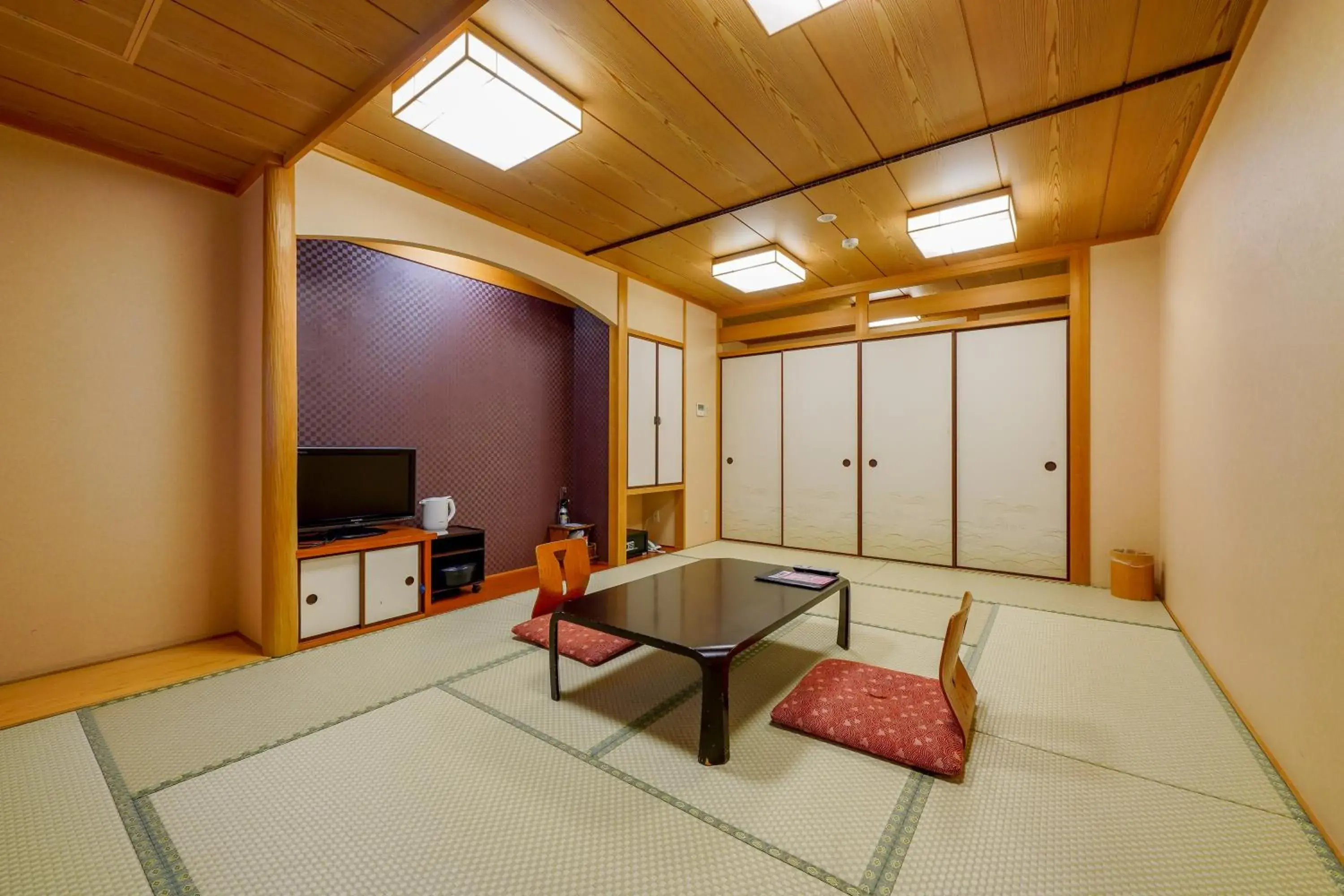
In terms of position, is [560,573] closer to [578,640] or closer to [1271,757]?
[578,640]

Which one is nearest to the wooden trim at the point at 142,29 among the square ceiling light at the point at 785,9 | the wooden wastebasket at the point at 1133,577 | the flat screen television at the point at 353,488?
the flat screen television at the point at 353,488

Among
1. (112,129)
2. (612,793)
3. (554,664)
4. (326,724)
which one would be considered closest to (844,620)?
(554,664)

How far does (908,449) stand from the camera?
4.88m

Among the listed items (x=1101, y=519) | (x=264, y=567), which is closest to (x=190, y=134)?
(x=264, y=567)

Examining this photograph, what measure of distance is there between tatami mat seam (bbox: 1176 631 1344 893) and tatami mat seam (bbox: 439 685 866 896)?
119 centimetres

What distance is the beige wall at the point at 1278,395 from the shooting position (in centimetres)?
145

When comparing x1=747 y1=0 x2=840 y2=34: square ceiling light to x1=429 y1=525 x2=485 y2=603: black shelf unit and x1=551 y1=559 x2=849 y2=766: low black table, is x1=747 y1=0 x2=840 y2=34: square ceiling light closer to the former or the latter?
x1=551 y1=559 x2=849 y2=766: low black table

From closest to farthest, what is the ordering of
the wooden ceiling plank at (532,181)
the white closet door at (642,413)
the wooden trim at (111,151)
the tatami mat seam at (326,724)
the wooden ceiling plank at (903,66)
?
1. the tatami mat seam at (326,724)
2. the wooden ceiling plank at (903,66)
3. the wooden trim at (111,151)
4. the wooden ceiling plank at (532,181)
5. the white closet door at (642,413)

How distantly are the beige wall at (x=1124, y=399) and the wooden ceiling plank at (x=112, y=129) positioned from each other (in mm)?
5496

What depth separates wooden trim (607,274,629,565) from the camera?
466 centimetres

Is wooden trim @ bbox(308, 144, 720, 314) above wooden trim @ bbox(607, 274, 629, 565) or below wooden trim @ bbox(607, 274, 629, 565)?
above

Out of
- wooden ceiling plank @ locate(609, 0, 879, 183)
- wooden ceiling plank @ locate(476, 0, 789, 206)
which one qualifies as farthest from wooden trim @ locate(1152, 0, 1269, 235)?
wooden ceiling plank @ locate(476, 0, 789, 206)

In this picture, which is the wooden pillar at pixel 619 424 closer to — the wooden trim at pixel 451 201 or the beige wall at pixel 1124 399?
the wooden trim at pixel 451 201

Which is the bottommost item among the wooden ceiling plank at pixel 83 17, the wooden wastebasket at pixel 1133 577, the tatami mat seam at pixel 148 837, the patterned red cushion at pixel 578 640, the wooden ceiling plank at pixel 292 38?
the tatami mat seam at pixel 148 837
